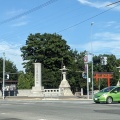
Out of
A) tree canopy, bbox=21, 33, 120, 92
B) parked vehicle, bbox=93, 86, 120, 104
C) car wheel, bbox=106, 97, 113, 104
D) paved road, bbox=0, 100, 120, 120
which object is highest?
tree canopy, bbox=21, 33, 120, 92

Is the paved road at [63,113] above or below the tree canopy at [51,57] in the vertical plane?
below

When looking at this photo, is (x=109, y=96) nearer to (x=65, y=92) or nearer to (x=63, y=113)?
(x=63, y=113)

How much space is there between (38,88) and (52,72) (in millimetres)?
27151

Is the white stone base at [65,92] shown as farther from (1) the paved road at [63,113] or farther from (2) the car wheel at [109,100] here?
(1) the paved road at [63,113]

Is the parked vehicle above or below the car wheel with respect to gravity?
above

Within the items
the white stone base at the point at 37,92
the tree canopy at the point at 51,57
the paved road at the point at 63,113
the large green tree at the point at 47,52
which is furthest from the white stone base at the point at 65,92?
the paved road at the point at 63,113

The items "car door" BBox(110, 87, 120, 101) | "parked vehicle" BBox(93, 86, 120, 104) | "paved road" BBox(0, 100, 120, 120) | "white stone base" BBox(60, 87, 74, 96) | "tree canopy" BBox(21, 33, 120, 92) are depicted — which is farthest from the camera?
"tree canopy" BBox(21, 33, 120, 92)

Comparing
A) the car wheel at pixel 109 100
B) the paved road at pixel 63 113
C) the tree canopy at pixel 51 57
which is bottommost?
the paved road at pixel 63 113

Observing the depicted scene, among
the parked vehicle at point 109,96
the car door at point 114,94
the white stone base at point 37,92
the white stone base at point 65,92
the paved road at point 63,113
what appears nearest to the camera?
the paved road at point 63,113

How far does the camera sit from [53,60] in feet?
298

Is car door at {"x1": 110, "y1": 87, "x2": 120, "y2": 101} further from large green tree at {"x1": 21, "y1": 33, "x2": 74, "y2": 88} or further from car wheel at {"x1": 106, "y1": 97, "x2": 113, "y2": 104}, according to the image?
large green tree at {"x1": 21, "y1": 33, "x2": 74, "y2": 88}

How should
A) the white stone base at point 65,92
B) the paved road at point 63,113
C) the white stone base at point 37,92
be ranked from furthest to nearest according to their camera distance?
the white stone base at point 65,92
the white stone base at point 37,92
the paved road at point 63,113

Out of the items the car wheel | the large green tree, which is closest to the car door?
the car wheel

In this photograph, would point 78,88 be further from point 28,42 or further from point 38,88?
point 38,88
